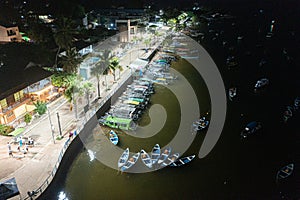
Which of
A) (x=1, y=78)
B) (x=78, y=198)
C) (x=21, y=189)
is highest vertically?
(x=1, y=78)

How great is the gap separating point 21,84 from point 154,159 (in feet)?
59.4

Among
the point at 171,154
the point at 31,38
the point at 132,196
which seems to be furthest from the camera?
the point at 31,38

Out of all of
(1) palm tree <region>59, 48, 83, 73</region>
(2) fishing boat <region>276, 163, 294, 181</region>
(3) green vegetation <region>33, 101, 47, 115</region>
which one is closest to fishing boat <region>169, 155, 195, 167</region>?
(2) fishing boat <region>276, 163, 294, 181</region>

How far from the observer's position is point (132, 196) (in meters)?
22.8

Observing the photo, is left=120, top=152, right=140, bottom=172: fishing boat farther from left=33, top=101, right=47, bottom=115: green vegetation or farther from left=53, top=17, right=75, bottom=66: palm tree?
left=53, top=17, right=75, bottom=66: palm tree

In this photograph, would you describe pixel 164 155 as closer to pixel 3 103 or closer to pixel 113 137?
pixel 113 137

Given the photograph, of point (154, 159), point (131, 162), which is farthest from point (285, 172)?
point (131, 162)

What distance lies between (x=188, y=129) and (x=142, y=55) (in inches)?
1335

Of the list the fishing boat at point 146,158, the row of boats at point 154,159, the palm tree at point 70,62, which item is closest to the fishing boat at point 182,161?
the row of boats at point 154,159

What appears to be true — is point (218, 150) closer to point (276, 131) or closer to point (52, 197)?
point (276, 131)

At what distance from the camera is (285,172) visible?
25688 millimetres

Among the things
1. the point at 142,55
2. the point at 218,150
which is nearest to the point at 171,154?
the point at 218,150

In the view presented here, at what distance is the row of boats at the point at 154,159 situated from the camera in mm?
26141

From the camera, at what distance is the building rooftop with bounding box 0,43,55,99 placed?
3009 cm
